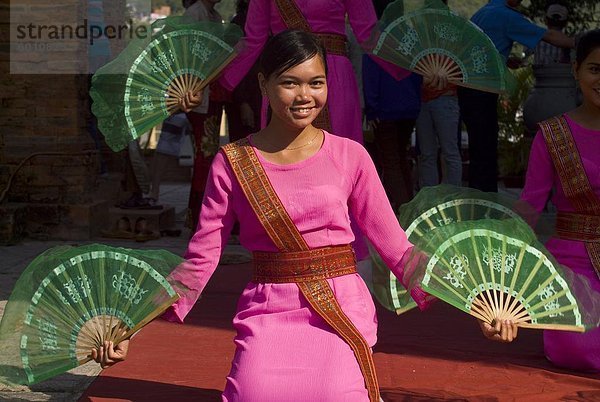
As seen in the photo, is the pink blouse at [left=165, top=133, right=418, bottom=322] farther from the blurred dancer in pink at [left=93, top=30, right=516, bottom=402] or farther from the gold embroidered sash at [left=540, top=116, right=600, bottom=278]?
the gold embroidered sash at [left=540, top=116, right=600, bottom=278]

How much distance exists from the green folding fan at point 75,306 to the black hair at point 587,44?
80.5 inches

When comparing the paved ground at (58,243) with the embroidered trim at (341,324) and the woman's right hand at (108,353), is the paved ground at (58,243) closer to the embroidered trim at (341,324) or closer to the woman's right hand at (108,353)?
the woman's right hand at (108,353)

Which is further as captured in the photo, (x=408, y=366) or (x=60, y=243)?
(x=60, y=243)

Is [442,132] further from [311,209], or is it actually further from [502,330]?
[502,330]

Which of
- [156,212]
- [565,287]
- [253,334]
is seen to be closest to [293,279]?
[253,334]

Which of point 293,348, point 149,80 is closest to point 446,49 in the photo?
point 149,80

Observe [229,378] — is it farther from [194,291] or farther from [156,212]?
[156,212]

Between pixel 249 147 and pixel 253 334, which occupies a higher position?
pixel 249 147

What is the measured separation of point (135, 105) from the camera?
4.77 m

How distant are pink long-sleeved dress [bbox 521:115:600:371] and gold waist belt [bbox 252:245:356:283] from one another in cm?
135

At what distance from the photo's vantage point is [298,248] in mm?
3660

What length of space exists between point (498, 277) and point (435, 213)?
0.59 metres

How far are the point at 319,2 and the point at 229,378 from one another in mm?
2309

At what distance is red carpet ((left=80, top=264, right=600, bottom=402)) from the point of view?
445cm
